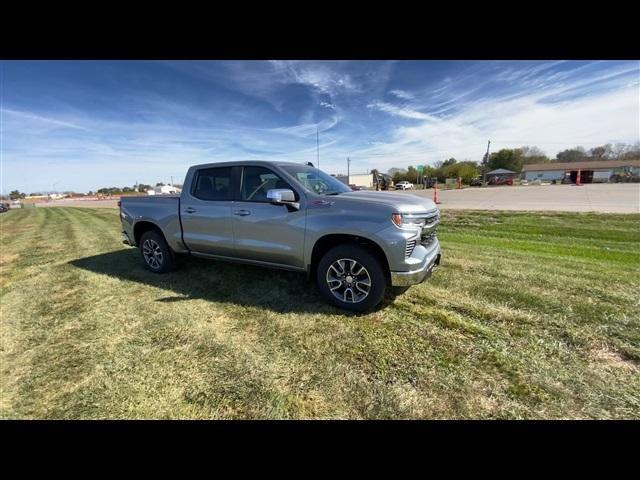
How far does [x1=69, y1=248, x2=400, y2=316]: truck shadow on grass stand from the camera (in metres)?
3.78

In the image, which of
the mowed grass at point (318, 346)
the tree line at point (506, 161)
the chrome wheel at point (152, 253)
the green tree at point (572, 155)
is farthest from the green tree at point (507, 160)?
the chrome wheel at point (152, 253)

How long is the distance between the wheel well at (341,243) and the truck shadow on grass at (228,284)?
491 mm

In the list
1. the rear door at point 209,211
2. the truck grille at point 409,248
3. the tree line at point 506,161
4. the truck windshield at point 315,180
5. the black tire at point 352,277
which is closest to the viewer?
the truck grille at point 409,248

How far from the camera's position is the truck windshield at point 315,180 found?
3.93 metres

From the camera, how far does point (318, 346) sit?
2.80 m

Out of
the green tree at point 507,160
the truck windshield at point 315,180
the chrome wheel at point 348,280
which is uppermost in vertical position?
the green tree at point 507,160

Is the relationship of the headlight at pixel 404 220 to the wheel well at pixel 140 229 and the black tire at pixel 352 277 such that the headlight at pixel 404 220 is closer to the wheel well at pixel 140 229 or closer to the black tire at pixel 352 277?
the black tire at pixel 352 277

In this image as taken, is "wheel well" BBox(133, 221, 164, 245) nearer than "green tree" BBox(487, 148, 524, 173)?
Yes

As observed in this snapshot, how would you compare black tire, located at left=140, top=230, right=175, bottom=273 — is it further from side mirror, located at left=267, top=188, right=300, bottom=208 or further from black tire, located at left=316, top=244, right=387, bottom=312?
black tire, located at left=316, top=244, right=387, bottom=312

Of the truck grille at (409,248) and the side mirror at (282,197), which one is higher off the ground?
the side mirror at (282,197)

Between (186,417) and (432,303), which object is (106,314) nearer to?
(186,417)

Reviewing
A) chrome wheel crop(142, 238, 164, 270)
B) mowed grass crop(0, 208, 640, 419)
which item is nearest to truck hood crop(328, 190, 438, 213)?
mowed grass crop(0, 208, 640, 419)

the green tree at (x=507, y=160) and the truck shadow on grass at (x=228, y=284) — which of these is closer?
the truck shadow on grass at (x=228, y=284)

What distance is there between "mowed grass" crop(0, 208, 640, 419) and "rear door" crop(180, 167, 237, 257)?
0.64 m
